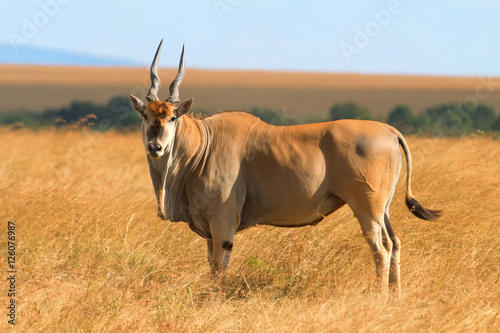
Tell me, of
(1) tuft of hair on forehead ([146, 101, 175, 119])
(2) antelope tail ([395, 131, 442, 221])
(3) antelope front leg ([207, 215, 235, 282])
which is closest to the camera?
(1) tuft of hair on forehead ([146, 101, 175, 119])

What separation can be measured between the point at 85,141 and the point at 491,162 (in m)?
9.72

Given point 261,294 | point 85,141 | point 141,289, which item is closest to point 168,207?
point 141,289

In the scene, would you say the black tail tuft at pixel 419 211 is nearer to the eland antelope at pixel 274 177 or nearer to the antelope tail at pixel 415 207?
the antelope tail at pixel 415 207

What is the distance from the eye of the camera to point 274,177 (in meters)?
6.39

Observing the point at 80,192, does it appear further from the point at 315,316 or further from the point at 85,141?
the point at 85,141

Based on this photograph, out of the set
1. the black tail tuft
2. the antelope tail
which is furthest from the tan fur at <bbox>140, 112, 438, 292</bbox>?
the black tail tuft

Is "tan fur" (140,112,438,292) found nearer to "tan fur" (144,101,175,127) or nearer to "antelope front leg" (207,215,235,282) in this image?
"antelope front leg" (207,215,235,282)

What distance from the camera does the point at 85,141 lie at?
16594mm

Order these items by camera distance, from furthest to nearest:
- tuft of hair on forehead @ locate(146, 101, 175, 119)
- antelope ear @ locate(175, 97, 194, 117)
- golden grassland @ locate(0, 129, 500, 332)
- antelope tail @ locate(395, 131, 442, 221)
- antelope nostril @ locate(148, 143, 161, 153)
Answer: antelope tail @ locate(395, 131, 442, 221) < antelope ear @ locate(175, 97, 194, 117) < tuft of hair on forehead @ locate(146, 101, 175, 119) < antelope nostril @ locate(148, 143, 161, 153) < golden grassland @ locate(0, 129, 500, 332)

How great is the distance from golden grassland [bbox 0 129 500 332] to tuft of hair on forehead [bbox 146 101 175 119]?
1613 mm

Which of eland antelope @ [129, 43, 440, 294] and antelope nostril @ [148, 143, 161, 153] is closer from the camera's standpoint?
antelope nostril @ [148, 143, 161, 153]

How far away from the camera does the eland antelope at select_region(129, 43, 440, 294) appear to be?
247 inches

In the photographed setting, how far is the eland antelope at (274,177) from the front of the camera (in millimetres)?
6262

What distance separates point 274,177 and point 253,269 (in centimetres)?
103
